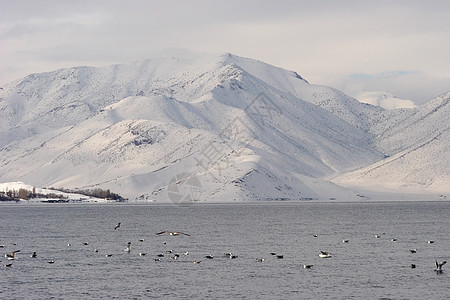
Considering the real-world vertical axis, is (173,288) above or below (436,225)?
below

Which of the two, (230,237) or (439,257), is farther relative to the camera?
(230,237)

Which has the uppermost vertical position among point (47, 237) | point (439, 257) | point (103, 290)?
point (47, 237)

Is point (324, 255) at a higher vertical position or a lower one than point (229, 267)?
higher

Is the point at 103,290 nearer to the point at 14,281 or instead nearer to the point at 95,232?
the point at 14,281

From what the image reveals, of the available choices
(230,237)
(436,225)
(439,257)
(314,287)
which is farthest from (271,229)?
(314,287)

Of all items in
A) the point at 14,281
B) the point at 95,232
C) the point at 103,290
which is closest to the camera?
the point at 103,290

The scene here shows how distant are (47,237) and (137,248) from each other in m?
32.5

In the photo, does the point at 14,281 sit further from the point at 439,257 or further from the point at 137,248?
the point at 439,257

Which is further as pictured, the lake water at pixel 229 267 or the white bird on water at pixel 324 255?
the white bird on water at pixel 324 255

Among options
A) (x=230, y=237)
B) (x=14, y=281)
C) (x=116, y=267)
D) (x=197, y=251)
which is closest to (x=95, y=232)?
(x=230, y=237)

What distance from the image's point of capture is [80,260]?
363ft

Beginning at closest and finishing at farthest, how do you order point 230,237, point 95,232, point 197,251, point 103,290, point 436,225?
point 103,290 < point 197,251 < point 230,237 < point 95,232 < point 436,225

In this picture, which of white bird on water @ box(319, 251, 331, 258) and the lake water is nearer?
the lake water

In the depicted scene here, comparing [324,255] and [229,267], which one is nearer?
[229,267]
